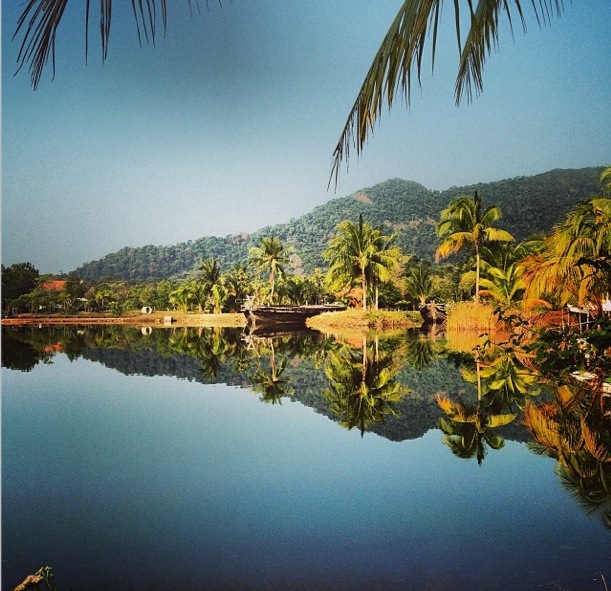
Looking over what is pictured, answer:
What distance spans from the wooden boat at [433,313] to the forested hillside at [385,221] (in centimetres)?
196

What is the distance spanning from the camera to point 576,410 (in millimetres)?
3732

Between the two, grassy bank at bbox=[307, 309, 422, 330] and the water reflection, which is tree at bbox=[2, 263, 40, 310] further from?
grassy bank at bbox=[307, 309, 422, 330]

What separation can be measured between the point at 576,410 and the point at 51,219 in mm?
6075

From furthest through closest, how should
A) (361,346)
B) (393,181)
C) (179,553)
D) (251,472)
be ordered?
(393,181) < (361,346) < (251,472) < (179,553)

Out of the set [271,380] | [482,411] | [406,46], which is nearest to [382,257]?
[271,380]

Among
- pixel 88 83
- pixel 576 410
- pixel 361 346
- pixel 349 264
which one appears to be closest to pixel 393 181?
pixel 349 264

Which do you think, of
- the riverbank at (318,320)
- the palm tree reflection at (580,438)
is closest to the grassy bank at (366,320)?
the riverbank at (318,320)

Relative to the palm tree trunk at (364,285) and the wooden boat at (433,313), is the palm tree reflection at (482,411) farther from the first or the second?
the palm tree trunk at (364,285)

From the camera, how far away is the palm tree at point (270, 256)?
14.7 meters

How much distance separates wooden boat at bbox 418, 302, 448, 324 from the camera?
15406 mm

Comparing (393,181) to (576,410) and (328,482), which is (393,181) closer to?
(576,410)

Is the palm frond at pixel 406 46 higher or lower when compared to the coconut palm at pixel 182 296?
higher

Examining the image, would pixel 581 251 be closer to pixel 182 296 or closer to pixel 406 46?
pixel 406 46

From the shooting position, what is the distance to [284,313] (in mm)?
17234
